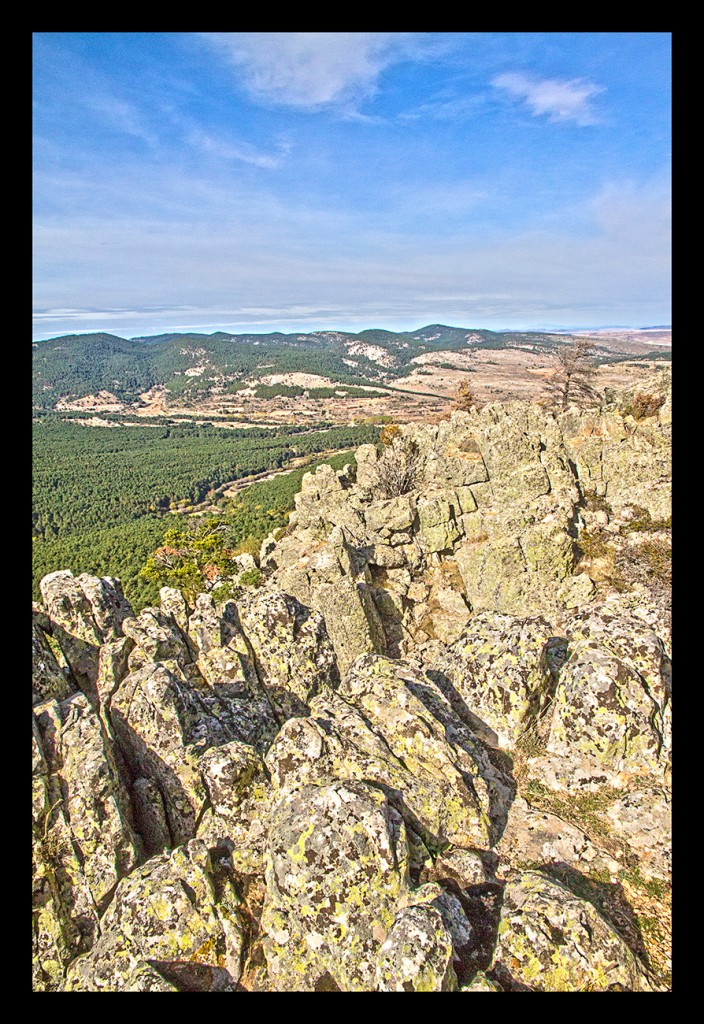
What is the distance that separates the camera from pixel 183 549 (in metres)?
27.6

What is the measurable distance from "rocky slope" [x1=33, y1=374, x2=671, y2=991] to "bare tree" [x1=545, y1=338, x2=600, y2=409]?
82.1 ft

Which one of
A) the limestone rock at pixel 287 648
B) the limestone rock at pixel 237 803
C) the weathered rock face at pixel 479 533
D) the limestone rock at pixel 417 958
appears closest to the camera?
the limestone rock at pixel 417 958

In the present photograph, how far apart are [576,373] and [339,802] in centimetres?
3518

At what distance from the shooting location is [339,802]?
5609 millimetres

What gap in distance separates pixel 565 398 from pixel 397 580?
2333 centimetres

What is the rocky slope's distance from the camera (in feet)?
16.9

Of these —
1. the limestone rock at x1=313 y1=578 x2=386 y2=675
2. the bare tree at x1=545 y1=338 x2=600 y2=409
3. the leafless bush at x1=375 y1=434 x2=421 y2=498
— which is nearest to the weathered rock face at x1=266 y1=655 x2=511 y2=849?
the limestone rock at x1=313 y1=578 x2=386 y2=675

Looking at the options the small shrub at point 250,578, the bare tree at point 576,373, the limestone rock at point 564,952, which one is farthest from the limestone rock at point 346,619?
the bare tree at point 576,373

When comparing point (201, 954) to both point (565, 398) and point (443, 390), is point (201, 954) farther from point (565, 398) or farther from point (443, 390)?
point (443, 390)

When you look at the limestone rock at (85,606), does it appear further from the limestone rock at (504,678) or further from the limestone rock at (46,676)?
the limestone rock at (504,678)

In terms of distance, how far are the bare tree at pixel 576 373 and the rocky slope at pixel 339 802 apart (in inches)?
985

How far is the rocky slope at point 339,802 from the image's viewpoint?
5.16 m

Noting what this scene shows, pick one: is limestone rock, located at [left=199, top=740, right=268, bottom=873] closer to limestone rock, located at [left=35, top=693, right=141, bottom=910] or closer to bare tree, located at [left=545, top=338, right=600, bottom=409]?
limestone rock, located at [left=35, top=693, right=141, bottom=910]
